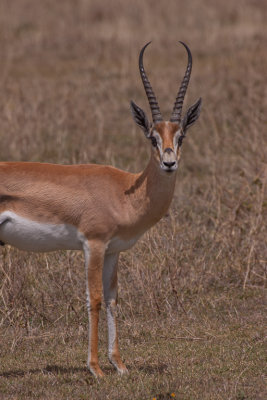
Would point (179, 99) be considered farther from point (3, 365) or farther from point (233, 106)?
point (233, 106)

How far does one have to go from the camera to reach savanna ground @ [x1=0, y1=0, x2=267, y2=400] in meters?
6.23

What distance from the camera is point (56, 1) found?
992 inches

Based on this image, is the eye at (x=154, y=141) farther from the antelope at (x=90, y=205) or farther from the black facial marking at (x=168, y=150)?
the black facial marking at (x=168, y=150)

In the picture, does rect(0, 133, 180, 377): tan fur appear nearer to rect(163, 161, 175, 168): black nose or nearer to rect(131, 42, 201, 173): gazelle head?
rect(131, 42, 201, 173): gazelle head

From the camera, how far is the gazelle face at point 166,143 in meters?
5.57

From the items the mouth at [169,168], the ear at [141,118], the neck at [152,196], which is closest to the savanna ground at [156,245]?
the neck at [152,196]

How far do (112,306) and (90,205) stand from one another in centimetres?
90

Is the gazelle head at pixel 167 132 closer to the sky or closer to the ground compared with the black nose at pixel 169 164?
closer to the sky

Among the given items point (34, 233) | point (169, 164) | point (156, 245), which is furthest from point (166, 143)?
point (156, 245)

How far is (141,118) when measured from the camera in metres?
6.20

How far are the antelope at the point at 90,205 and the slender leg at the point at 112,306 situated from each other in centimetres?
13

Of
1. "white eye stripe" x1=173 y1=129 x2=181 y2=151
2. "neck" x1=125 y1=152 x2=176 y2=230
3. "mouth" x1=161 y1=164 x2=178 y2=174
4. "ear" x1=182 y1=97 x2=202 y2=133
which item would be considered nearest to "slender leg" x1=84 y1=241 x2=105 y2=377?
"neck" x1=125 y1=152 x2=176 y2=230

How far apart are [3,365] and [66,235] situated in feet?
4.37

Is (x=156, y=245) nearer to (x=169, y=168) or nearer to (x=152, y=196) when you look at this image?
(x=152, y=196)
